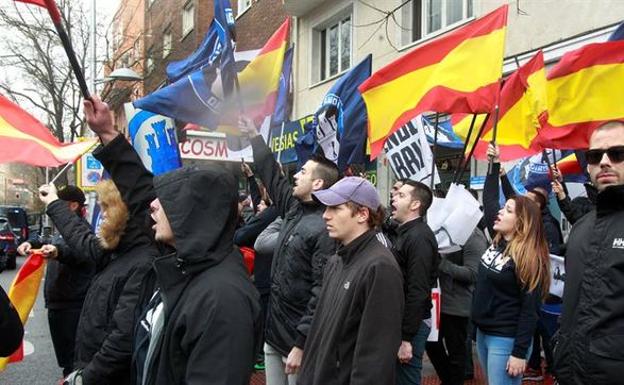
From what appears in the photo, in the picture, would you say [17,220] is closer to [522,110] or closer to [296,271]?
[522,110]

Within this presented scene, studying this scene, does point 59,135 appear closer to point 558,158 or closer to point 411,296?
point 558,158

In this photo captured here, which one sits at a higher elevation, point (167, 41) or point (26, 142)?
point (167, 41)

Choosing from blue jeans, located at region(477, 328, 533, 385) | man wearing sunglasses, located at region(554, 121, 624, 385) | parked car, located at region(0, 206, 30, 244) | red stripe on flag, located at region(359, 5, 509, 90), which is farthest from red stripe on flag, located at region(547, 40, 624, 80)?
parked car, located at region(0, 206, 30, 244)

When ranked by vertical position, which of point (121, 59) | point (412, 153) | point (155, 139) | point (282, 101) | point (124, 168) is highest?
point (121, 59)

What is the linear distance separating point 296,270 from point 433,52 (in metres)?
2.56

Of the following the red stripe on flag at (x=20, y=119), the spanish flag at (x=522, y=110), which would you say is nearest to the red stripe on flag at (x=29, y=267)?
the red stripe on flag at (x=20, y=119)

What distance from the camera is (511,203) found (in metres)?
4.44

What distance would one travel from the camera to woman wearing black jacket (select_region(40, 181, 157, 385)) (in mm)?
2932

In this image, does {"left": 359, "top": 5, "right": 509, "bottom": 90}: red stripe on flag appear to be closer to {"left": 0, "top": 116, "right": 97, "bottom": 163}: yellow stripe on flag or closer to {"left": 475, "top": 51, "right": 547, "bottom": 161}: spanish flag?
{"left": 475, "top": 51, "right": 547, "bottom": 161}: spanish flag

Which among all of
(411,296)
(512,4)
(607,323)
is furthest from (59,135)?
(607,323)

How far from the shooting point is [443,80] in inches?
208

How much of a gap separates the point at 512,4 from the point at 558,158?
309 centimetres

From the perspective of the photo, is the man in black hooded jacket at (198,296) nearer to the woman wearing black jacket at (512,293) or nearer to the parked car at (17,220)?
the woman wearing black jacket at (512,293)

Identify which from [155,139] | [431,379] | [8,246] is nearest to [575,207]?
[431,379]
